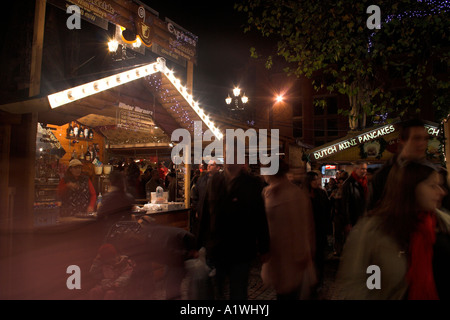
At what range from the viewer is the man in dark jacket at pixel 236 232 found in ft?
9.99

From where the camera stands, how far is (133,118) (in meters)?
6.98

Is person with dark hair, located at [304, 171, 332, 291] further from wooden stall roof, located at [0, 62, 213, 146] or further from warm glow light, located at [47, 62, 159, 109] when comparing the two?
warm glow light, located at [47, 62, 159, 109]

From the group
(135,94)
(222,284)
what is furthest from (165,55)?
(222,284)

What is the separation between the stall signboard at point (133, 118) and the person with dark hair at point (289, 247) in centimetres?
440

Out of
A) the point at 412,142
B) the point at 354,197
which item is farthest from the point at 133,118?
the point at 412,142

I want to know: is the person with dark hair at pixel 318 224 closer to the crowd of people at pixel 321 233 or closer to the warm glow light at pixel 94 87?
the crowd of people at pixel 321 233

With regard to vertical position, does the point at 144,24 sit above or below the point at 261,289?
A: above

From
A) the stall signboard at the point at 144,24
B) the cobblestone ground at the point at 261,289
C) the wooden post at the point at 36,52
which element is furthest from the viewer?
the stall signboard at the point at 144,24

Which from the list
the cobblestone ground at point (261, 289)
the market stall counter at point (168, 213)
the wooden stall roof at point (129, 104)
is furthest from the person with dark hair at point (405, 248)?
the market stall counter at point (168, 213)

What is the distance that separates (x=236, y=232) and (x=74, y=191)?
386 centimetres

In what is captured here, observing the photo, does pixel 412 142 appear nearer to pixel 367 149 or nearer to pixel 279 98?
pixel 367 149

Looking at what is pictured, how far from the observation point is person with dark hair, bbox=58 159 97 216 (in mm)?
5328

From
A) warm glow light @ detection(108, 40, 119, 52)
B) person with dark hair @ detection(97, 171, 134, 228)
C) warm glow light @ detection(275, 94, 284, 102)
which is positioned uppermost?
warm glow light @ detection(275, 94, 284, 102)

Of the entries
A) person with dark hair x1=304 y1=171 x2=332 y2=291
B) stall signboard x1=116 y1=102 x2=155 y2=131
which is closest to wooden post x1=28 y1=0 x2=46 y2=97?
stall signboard x1=116 y1=102 x2=155 y2=131
